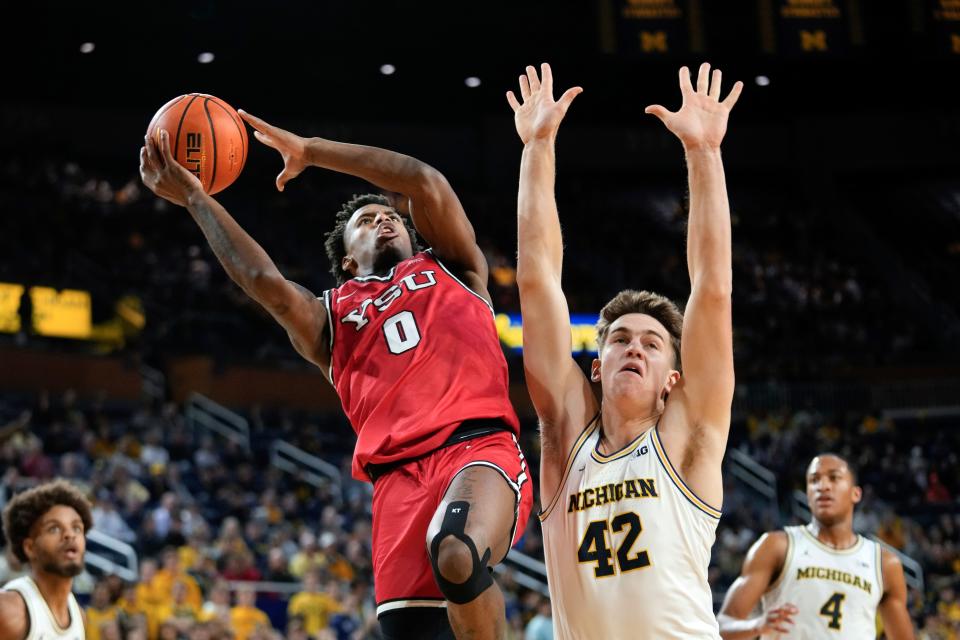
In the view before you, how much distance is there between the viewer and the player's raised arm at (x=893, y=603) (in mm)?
5980

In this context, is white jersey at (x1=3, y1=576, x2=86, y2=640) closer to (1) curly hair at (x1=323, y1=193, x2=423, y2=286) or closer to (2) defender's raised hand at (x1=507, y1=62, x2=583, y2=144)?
(1) curly hair at (x1=323, y1=193, x2=423, y2=286)

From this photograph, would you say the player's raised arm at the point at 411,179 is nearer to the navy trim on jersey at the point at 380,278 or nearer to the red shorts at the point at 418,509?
the navy trim on jersey at the point at 380,278

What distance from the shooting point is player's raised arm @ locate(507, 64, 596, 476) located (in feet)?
11.1

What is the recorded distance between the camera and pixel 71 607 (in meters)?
4.99

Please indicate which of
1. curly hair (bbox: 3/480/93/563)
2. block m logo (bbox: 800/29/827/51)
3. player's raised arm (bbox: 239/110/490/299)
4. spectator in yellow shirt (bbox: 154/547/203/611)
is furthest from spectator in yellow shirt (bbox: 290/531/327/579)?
block m logo (bbox: 800/29/827/51)

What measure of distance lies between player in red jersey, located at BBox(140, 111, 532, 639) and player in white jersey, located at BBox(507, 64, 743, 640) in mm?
303

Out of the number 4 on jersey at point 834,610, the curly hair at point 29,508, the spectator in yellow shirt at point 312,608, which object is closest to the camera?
the curly hair at point 29,508

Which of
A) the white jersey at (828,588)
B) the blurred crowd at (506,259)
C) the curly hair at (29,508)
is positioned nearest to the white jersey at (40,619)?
the curly hair at (29,508)

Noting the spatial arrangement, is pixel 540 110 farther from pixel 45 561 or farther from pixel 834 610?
pixel 834 610

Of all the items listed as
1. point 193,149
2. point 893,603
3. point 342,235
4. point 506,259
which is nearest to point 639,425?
point 342,235

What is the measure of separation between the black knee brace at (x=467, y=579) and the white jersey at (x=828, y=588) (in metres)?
3.01

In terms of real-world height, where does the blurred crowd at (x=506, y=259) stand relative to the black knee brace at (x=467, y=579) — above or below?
above

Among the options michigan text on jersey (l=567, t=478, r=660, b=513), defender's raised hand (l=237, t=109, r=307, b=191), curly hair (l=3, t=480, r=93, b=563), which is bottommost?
michigan text on jersey (l=567, t=478, r=660, b=513)

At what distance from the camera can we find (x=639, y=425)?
130 inches
